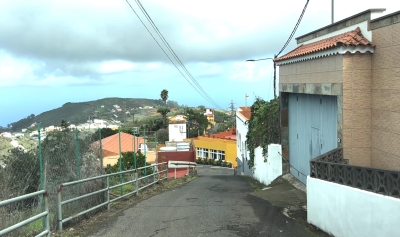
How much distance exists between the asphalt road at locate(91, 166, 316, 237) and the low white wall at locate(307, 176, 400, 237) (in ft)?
1.60

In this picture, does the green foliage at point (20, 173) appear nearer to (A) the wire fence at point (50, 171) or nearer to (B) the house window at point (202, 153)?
(A) the wire fence at point (50, 171)

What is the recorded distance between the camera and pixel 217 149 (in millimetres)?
56812

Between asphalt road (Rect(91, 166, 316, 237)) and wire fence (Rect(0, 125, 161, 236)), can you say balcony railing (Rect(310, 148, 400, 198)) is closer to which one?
asphalt road (Rect(91, 166, 316, 237))

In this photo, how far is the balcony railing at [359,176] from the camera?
253 inches

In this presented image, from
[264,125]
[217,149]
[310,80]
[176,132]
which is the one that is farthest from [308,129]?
[176,132]

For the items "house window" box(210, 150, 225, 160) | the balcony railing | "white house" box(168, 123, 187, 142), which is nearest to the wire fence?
the balcony railing

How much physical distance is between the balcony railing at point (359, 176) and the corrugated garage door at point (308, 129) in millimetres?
2194

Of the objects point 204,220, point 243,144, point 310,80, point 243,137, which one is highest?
point 310,80

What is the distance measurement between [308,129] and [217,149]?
42.8 metres

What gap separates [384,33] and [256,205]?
5548 mm

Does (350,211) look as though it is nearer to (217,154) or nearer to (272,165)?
(272,165)

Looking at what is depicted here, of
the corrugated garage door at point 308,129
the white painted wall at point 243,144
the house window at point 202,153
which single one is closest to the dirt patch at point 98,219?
the corrugated garage door at point 308,129

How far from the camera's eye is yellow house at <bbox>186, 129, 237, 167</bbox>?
54.6 meters

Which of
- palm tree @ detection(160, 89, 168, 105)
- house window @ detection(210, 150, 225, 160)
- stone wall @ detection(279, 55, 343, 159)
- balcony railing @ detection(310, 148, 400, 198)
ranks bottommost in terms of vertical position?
house window @ detection(210, 150, 225, 160)
